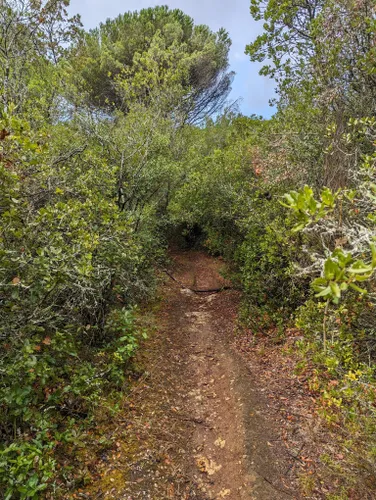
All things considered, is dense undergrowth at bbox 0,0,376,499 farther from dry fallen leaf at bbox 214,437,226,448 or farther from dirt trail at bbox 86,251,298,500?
dry fallen leaf at bbox 214,437,226,448

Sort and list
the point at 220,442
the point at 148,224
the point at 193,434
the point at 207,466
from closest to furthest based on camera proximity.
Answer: the point at 207,466, the point at 220,442, the point at 193,434, the point at 148,224

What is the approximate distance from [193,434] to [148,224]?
7.54m

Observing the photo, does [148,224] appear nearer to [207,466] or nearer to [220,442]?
[220,442]

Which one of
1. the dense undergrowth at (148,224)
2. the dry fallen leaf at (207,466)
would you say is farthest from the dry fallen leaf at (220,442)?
the dense undergrowth at (148,224)

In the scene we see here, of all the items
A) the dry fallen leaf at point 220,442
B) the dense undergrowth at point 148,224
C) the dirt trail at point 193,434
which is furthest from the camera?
the dry fallen leaf at point 220,442

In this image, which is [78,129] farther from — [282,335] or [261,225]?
[282,335]

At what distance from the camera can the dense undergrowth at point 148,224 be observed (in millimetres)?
3559

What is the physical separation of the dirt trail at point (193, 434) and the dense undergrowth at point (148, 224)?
53cm

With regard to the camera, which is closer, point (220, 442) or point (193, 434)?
point (220, 442)

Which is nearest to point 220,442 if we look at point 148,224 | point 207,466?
point 207,466

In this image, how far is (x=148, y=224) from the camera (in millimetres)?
11375

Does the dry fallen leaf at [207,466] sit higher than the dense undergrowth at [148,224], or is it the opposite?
the dense undergrowth at [148,224]

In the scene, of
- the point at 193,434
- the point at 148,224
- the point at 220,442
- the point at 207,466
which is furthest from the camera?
the point at 148,224

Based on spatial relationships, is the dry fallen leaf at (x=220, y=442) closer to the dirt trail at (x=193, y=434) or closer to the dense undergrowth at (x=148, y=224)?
the dirt trail at (x=193, y=434)
